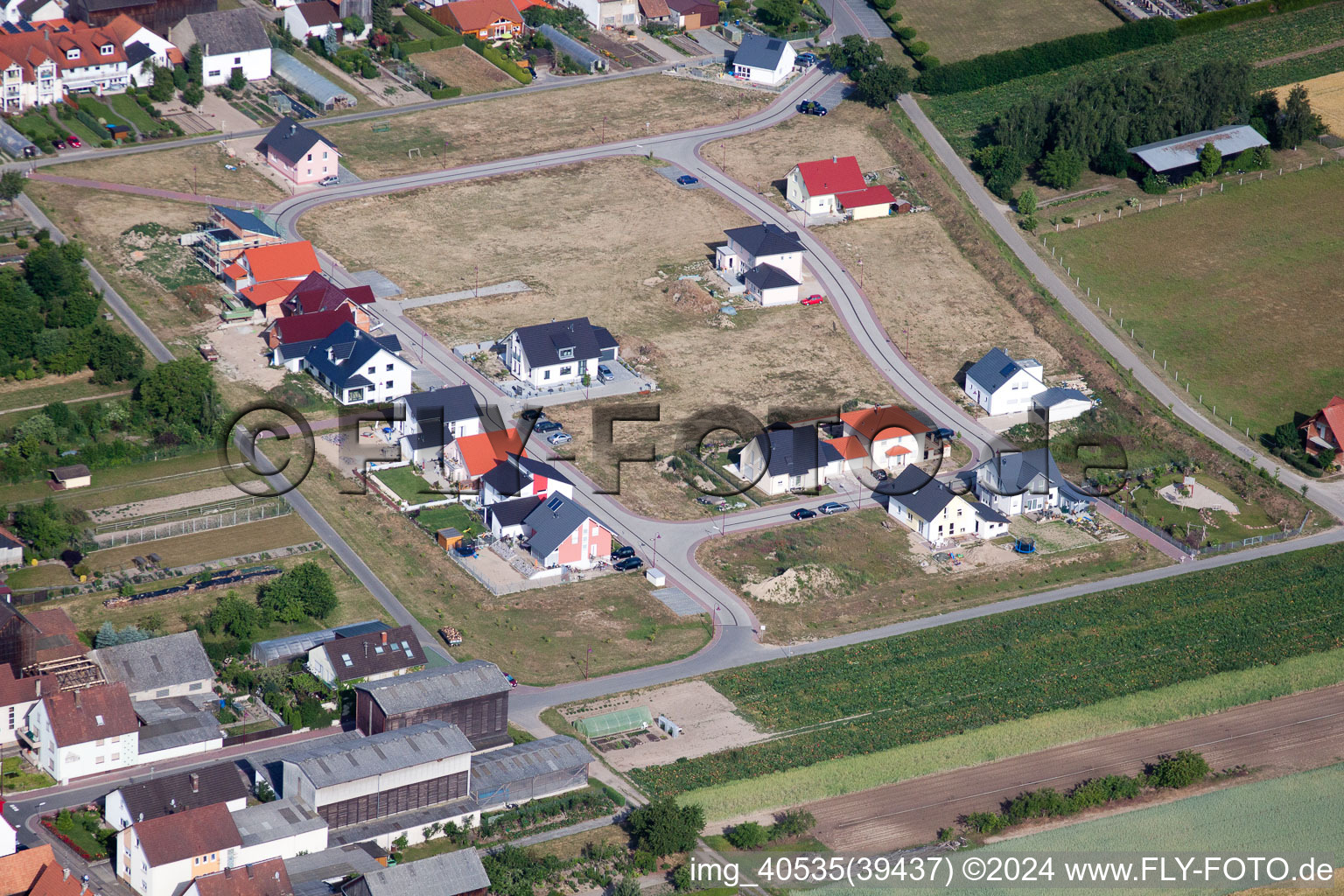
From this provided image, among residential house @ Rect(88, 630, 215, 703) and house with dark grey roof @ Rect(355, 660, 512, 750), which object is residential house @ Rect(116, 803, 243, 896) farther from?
residential house @ Rect(88, 630, 215, 703)

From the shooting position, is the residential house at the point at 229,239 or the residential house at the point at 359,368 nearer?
the residential house at the point at 359,368

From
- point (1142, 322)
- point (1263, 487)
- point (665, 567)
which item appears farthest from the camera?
point (1142, 322)

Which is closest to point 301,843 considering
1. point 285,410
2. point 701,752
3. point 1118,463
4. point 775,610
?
point 701,752

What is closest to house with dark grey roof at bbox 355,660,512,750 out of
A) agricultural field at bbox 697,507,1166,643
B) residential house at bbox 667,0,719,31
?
agricultural field at bbox 697,507,1166,643

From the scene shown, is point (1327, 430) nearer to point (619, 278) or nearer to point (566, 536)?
point (619, 278)

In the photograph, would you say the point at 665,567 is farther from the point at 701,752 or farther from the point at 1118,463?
the point at 1118,463

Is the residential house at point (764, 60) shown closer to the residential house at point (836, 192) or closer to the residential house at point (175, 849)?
the residential house at point (836, 192)

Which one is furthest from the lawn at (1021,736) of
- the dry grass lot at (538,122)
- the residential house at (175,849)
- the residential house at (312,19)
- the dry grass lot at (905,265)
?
the residential house at (312,19)
